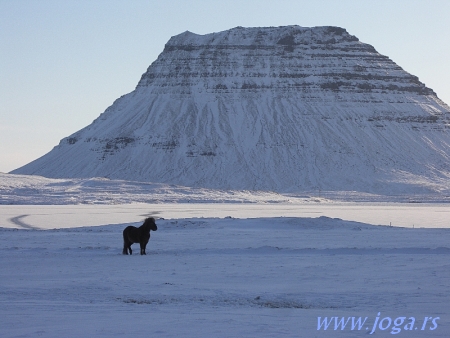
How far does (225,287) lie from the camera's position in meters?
14.0

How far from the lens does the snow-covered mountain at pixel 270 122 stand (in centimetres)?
13950

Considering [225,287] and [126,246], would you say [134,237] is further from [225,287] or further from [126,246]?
[225,287]

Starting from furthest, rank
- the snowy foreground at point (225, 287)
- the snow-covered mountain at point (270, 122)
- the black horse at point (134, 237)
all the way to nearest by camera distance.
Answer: the snow-covered mountain at point (270, 122) < the black horse at point (134, 237) < the snowy foreground at point (225, 287)

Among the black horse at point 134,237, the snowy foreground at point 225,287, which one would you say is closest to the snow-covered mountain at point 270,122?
the snowy foreground at point 225,287

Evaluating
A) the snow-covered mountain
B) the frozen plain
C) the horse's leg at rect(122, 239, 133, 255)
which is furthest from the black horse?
the snow-covered mountain

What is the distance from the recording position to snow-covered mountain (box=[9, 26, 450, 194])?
Result: 139500 mm

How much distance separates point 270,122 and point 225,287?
145 meters

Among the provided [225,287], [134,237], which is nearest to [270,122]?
[134,237]

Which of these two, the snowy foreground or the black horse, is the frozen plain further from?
the black horse

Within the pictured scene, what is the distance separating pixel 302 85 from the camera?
552ft

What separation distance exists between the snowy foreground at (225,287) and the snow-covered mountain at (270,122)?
106 meters

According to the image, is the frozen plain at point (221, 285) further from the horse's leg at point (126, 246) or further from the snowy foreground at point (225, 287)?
the horse's leg at point (126, 246)

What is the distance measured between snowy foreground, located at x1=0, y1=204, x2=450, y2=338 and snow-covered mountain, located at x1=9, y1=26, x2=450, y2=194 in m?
106

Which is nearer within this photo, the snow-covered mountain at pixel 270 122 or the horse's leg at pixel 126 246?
the horse's leg at pixel 126 246
